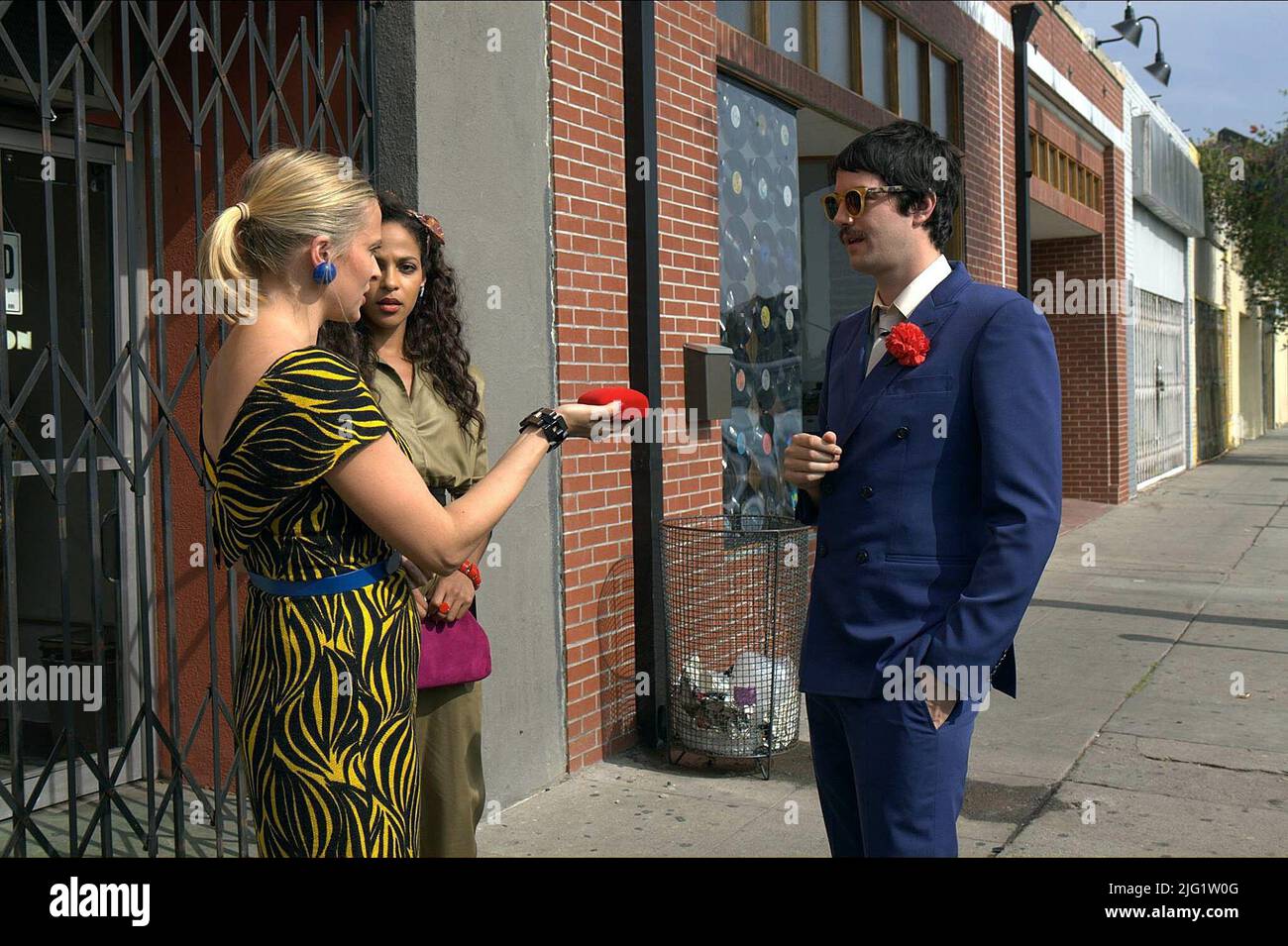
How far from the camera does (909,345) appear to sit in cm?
259

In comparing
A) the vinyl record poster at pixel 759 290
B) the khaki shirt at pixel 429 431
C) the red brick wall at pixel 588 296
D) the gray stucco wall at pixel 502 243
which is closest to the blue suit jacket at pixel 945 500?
the khaki shirt at pixel 429 431

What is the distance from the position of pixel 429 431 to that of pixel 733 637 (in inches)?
104

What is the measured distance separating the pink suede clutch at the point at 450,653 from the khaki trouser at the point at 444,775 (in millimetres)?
63

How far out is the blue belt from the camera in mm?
2199

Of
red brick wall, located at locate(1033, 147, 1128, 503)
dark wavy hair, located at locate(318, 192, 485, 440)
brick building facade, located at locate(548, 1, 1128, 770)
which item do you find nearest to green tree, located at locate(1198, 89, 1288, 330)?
red brick wall, located at locate(1033, 147, 1128, 503)

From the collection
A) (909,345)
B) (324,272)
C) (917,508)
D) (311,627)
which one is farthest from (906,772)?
(324,272)

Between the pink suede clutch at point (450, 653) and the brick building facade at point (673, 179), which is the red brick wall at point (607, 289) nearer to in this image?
the brick building facade at point (673, 179)

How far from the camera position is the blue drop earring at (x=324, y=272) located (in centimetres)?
223

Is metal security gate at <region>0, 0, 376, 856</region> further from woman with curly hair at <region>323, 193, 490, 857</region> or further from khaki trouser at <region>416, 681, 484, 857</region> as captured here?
khaki trouser at <region>416, 681, 484, 857</region>

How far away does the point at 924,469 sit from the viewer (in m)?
2.58

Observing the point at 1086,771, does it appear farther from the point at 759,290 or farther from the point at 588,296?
the point at 759,290
